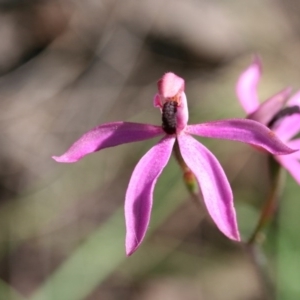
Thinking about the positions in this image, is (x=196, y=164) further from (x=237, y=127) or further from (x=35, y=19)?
(x=35, y=19)

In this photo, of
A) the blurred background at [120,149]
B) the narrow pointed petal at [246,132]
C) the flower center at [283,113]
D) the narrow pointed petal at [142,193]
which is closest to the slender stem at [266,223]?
the flower center at [283,113]

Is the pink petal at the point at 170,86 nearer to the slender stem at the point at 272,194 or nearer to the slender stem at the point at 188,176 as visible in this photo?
the slender stem at the point at 188,176

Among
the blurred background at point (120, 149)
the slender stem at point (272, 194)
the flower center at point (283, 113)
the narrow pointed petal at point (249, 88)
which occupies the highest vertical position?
the flower center at point (283, 113)

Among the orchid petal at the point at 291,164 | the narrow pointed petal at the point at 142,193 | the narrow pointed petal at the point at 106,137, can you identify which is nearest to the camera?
the narrow pointed petal at the point at 142,193

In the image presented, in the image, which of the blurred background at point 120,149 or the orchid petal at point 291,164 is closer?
the orchid petal at point 291,164

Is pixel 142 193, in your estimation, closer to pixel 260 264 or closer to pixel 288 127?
pixel 288 127

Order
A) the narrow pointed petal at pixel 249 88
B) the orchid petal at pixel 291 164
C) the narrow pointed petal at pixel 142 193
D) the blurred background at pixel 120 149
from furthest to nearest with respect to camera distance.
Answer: the blurred background at pixel 120 149, the narrow pointed petal at pixel 249 88, the orchid petal at pixel 291 164, the narrow pointed petal at pixel 142 193
